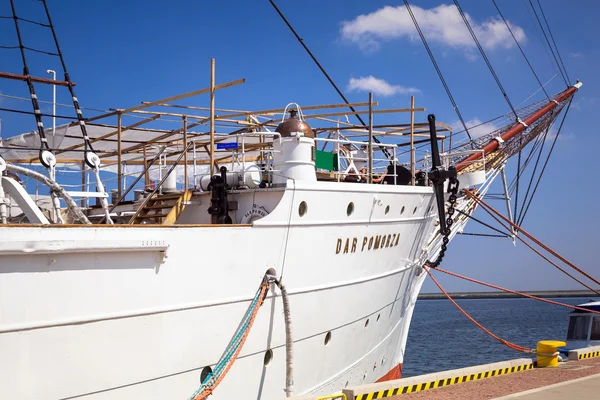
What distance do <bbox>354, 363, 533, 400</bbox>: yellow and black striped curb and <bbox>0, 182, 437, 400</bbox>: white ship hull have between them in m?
1.38

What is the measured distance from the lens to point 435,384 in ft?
31.2

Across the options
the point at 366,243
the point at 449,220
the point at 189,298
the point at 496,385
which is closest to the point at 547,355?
the point at 496,385

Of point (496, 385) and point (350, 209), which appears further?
point (350, 209)

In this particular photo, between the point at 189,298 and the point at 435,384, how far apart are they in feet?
13.0

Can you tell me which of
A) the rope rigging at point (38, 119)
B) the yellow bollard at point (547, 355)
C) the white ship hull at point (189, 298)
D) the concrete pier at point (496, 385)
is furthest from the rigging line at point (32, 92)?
the yellow bollard at point (547, 355)

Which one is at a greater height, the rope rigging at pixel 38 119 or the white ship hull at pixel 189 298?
the rope rigging at pixel 38 119

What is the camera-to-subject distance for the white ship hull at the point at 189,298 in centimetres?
627

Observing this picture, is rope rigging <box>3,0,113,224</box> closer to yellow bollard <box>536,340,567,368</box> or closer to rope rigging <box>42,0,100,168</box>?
rope rigging <box>42,0,100,168</box>

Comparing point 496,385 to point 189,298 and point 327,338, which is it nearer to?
point 327,338

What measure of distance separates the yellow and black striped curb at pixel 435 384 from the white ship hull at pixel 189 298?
1.38m

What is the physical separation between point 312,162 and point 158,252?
9.96 feet

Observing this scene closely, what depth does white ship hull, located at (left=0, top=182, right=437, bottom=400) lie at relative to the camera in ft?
20.6

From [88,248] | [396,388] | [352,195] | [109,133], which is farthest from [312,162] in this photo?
[109,133]

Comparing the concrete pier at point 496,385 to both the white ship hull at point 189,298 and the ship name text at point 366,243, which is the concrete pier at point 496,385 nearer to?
the white ship hull at point 189,298
